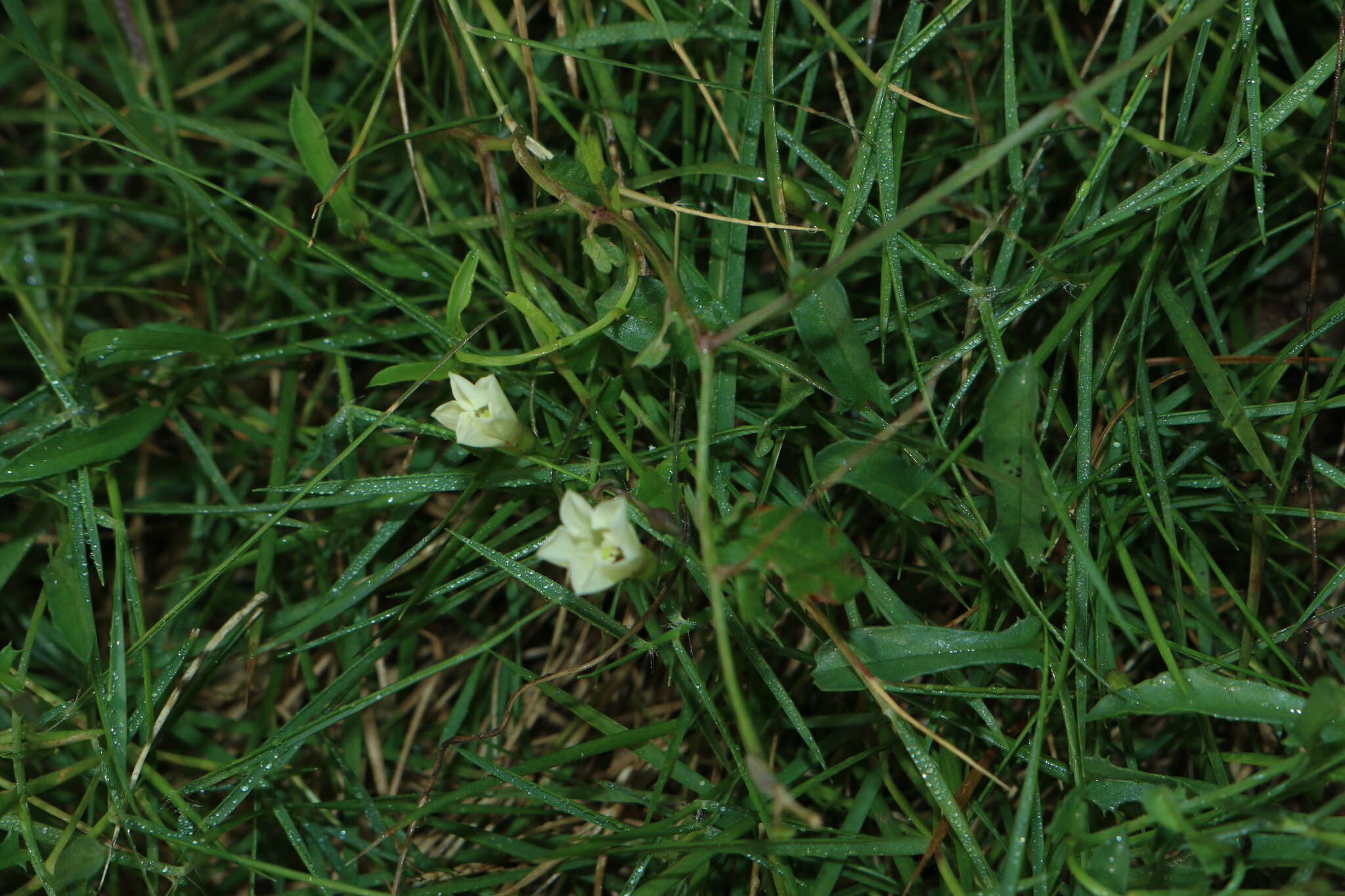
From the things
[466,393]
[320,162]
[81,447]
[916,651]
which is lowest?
[916,651]

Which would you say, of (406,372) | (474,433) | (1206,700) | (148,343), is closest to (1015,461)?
(1206,700)

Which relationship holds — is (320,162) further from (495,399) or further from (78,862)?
(78,862)

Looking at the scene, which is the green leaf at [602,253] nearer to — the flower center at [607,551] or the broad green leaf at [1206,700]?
the flower center at [607,551]

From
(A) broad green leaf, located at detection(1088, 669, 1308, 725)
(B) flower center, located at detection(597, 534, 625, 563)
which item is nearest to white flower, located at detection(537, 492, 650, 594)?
(B) flower center, located at detection(597, 534, 625, 563)

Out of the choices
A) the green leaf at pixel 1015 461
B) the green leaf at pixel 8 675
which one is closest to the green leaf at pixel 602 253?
the green leaf at pixel 1015 461

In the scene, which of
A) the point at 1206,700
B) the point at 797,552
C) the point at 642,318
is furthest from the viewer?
the point at 642,318

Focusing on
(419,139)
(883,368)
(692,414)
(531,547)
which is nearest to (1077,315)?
(883,368)
